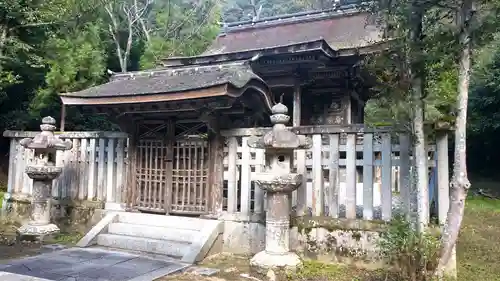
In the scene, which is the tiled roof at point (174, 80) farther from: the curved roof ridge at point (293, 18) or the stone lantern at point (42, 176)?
the curved roof ridge at point (293, 18)

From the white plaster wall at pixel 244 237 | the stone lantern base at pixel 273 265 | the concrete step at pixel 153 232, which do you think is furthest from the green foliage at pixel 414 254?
the concrete step at pixel 153 232

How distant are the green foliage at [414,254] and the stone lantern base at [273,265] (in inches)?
55.8

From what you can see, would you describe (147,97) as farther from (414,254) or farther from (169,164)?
(414,254)

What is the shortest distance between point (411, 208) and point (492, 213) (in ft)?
29.9

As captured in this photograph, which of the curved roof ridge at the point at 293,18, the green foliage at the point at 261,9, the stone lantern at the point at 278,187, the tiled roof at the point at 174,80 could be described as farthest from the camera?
the green foliage at the point at 261,9

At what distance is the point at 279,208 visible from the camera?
18.9ft

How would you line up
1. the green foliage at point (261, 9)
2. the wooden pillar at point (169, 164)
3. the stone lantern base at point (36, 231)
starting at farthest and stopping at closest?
the green foliage at point (261, 9) < the stone lantern base at point (36, 231) < the wooden pillar at point (169, 164)

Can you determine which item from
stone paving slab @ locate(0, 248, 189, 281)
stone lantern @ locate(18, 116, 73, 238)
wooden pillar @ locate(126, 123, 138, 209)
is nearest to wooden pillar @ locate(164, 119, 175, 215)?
wooden pillar @ locate(126, 123, 138, 209)

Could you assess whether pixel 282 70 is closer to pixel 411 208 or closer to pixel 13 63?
pixel 411 208

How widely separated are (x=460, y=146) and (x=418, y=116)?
633mm

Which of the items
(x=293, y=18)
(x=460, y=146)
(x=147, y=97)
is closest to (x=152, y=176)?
(x=147, y=97)

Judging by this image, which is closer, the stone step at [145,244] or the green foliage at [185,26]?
the stone step at [145,244]

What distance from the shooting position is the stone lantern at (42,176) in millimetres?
7848

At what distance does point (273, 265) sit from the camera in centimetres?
554
